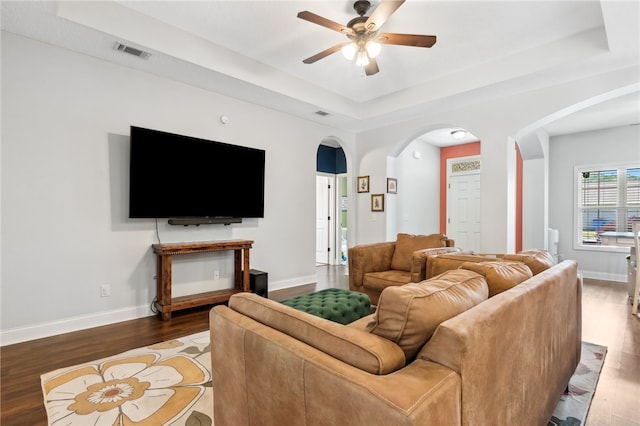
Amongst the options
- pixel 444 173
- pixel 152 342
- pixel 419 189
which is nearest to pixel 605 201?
pixel 444 173

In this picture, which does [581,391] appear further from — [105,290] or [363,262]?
[105,290]

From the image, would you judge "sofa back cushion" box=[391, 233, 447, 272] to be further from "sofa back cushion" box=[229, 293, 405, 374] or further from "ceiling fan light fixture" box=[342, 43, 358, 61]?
"sofa back cushion" box=[229, 293, 405, 374]

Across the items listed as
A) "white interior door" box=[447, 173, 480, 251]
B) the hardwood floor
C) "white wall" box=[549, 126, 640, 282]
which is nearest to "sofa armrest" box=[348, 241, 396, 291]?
the hardwood floor

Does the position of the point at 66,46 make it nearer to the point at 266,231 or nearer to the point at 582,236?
the point at 266,231

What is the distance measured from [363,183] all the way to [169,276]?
360cm

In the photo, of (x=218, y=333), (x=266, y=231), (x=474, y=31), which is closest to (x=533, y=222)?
(x=474, y=31)

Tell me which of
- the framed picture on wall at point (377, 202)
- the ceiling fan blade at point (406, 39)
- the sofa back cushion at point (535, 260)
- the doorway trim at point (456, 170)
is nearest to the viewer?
the sofa back cushion at point (535, 260)

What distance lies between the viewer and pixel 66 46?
3.06 meters

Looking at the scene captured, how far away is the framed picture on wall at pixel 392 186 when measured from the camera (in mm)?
5596

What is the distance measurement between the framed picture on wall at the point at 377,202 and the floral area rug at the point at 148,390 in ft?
11.0

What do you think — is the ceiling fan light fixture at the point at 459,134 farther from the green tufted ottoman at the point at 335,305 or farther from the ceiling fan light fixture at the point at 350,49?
the green tufted ottoman at the point at 335,305

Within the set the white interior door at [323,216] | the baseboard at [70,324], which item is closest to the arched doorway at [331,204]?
the white interior door at [323,216]

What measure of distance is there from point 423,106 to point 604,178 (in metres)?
4.08

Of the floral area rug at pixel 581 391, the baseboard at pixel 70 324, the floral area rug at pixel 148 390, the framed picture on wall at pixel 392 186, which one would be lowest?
the floral area rug at pixel 581 391
